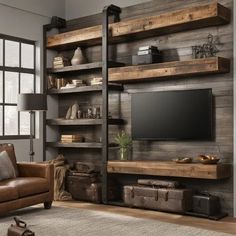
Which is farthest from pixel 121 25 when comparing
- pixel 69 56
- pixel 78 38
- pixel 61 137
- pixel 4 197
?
pixel 4 197

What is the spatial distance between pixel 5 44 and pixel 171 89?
8.88 ft

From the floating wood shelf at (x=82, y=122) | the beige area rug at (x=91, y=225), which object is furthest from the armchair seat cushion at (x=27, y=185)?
the floating wood shelf at (x=82, y=122)

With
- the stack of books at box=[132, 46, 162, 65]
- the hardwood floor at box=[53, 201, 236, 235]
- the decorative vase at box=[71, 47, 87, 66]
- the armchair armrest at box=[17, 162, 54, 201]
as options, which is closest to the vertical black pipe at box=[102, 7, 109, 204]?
the hardwood floor at box=[53, 201, 236, 235]

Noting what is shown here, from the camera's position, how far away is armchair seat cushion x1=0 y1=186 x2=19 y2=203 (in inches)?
201

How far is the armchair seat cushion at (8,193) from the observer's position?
5117 millimetres

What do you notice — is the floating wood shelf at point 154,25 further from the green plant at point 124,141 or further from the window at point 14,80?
the green plant at point 124,141

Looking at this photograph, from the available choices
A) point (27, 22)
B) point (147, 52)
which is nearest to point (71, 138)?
point (147, 52)

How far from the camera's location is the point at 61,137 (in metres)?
7.24

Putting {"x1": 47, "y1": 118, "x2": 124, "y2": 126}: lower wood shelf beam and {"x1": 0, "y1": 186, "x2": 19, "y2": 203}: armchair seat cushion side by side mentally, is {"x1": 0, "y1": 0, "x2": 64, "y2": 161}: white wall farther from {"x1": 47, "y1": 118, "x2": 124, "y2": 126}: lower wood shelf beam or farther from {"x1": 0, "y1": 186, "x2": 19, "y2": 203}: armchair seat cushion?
{"x1": 0, "y1": 186, "x2": 19, "y2": 203}: armchair seat cushion

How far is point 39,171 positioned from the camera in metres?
5.91

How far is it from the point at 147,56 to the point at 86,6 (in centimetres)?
182

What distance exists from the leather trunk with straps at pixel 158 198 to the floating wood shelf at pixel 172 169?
212 mm

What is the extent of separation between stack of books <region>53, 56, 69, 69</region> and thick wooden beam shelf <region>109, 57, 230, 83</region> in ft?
3.76

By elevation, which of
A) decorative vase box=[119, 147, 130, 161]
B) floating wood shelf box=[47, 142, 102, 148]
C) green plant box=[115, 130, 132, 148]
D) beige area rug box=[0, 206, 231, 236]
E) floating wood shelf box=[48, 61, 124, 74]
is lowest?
beige area rug box=[0, 206, 231, 236]
